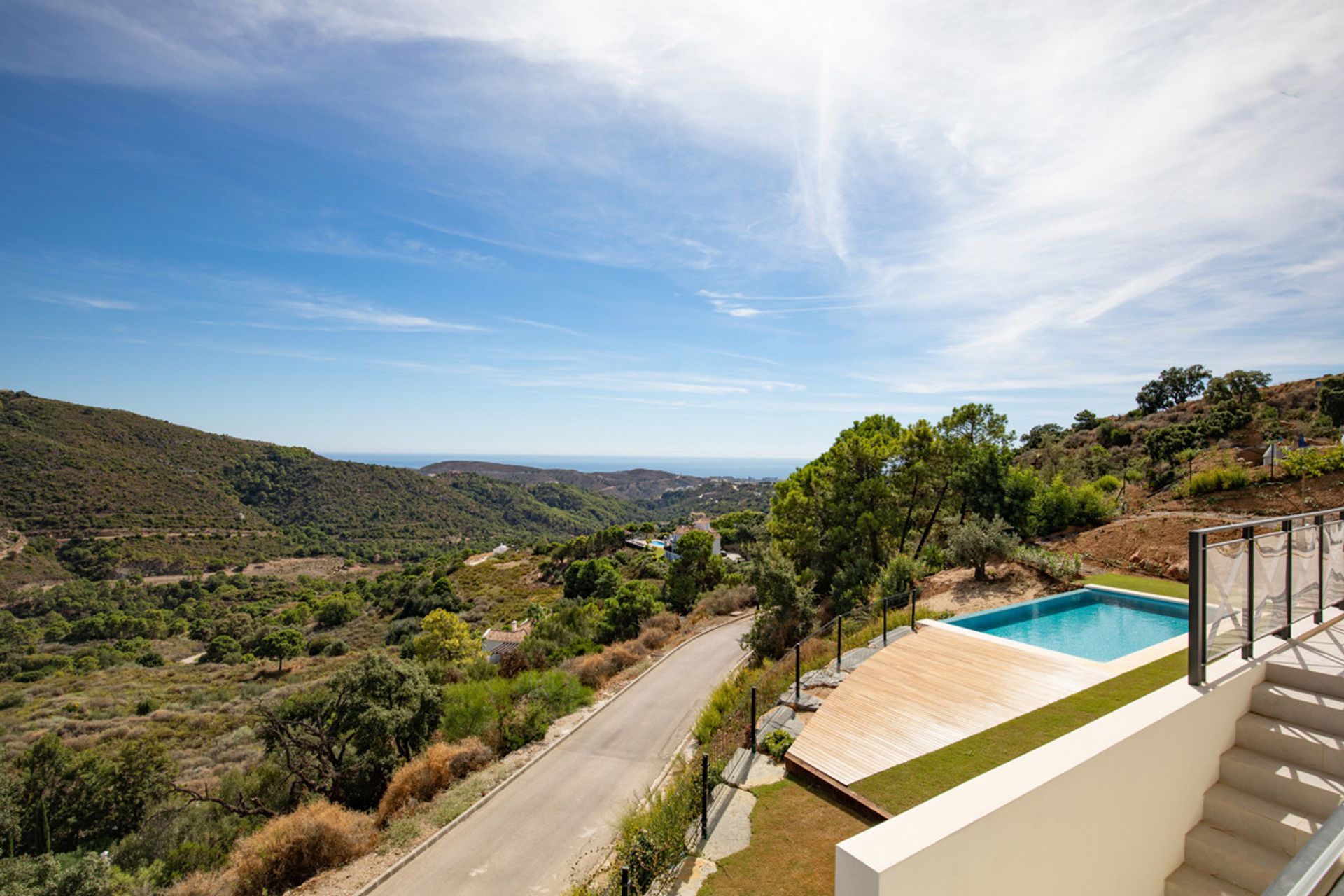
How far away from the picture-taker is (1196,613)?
142 inches

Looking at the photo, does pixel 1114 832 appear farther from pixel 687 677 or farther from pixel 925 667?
pixel 687 677

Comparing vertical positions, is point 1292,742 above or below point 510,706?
above

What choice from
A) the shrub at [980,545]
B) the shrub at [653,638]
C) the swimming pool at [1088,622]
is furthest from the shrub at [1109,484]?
the shrub at [653,638]

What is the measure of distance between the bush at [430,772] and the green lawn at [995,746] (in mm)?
8647

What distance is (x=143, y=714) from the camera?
23.2 m

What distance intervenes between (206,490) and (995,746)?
91912 mm

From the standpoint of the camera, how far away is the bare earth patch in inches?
462

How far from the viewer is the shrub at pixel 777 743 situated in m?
7.30

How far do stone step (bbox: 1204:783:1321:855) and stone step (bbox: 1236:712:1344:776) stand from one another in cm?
31

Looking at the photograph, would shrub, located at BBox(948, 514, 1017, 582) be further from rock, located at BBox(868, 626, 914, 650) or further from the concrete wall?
the concrete wall

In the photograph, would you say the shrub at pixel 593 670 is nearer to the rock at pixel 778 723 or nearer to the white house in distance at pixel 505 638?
the rock at pixel 778 723

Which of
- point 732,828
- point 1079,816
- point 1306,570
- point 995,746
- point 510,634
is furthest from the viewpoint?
point 510,634

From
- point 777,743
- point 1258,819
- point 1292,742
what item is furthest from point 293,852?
point 1292,742

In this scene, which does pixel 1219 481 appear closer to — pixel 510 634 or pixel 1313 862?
pixel 1313 862
